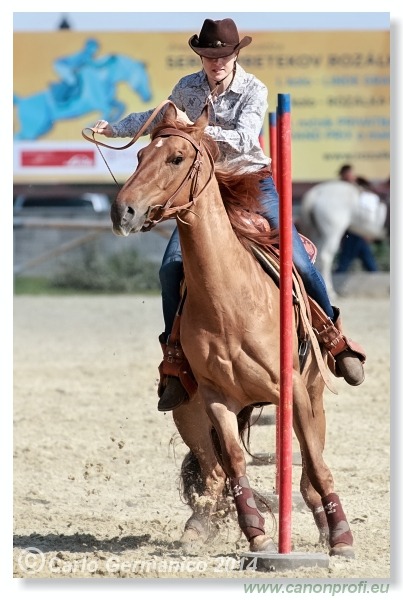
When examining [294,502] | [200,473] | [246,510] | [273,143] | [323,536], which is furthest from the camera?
[273,143]

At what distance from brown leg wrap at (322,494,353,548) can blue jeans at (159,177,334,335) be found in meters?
0.96

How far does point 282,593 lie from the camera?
4.74 m

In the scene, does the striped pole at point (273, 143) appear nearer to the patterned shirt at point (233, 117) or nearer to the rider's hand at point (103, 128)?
the patterned shirt at point (233, 117)

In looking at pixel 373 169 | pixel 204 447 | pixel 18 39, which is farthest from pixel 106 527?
pixel 18 39

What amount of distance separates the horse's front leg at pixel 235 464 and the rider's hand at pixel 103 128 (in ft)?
3.97

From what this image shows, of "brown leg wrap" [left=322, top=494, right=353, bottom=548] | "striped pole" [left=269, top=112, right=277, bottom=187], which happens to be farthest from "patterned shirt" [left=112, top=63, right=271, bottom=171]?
"brown leg wrap" [left=322, top=494, right=353, bottom=548]

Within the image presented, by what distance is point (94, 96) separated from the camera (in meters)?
21.0

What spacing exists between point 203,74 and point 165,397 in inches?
60.2

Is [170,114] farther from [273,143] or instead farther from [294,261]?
[273,143]

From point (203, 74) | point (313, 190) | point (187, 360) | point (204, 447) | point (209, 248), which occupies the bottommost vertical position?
point (204, 447)

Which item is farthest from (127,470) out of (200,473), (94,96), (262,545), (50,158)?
(94,96)

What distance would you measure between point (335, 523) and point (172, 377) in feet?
3.31

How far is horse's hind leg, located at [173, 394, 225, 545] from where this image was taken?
568 cm

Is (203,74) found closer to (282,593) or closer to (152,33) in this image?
(282,593)
